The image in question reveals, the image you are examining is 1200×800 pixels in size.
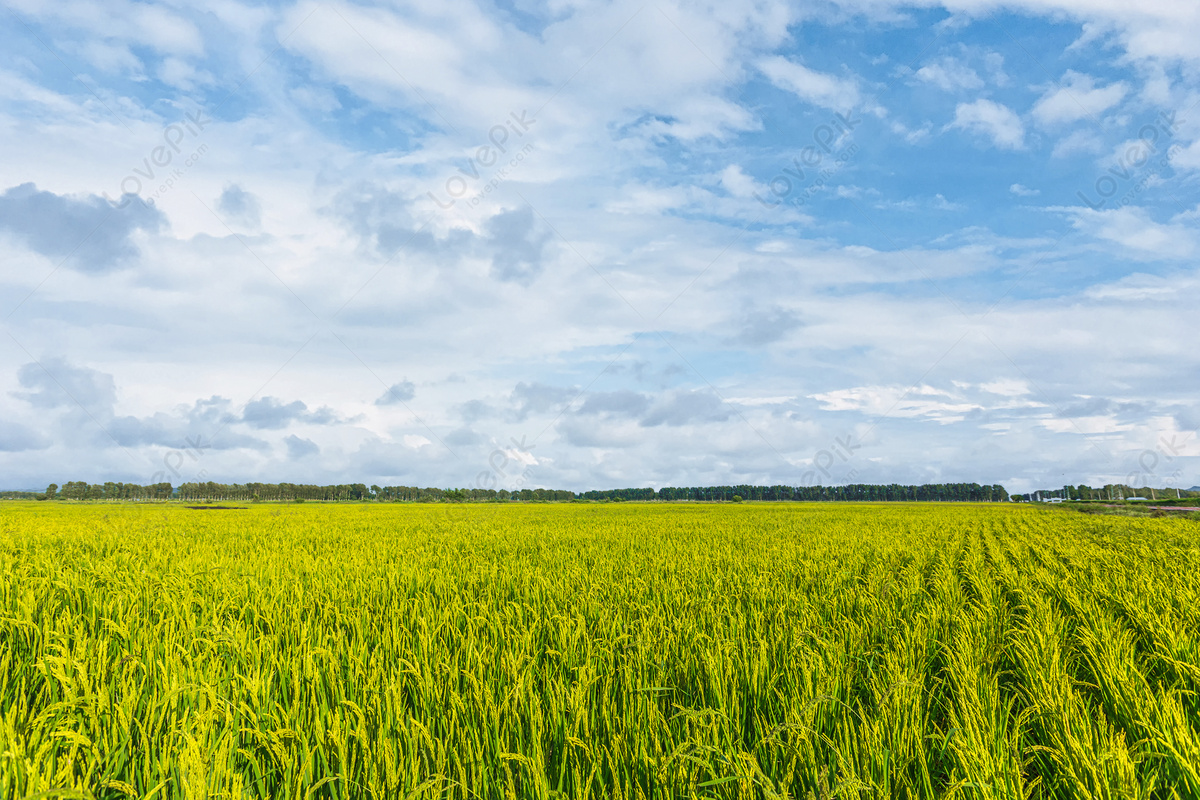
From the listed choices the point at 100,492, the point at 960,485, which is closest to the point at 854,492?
the point at 960,485

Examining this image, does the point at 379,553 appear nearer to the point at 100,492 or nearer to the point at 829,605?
the point at 829,605

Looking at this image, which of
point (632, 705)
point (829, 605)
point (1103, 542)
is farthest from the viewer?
point (1103, 542)

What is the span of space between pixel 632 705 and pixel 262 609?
3.81m

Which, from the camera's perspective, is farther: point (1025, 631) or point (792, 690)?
point (1025, 631)

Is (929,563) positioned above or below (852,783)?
below

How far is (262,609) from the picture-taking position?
4.87m

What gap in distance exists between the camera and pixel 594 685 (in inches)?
121

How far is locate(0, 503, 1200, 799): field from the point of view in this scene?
209 cm

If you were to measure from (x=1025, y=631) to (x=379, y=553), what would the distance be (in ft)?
26.8

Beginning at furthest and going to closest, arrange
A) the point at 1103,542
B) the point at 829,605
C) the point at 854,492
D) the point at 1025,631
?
the point at 854,492 < the point at 1103,542 < the point at 829,605 < the point at 1025,631

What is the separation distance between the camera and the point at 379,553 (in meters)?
9.12

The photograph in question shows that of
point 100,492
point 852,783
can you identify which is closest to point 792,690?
point 852,783

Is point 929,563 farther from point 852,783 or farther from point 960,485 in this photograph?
point 960,485

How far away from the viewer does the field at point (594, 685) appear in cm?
209
